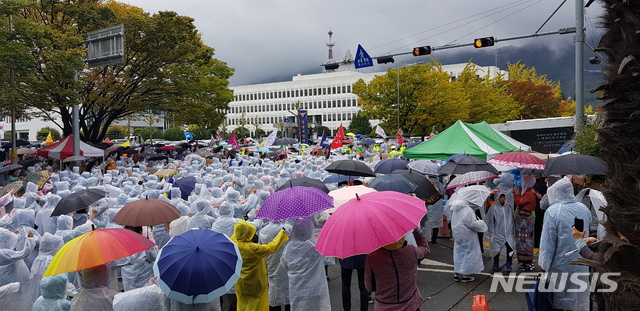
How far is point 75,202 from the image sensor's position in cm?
724

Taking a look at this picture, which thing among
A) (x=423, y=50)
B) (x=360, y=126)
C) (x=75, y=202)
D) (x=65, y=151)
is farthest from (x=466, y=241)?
(x=360, y=126)

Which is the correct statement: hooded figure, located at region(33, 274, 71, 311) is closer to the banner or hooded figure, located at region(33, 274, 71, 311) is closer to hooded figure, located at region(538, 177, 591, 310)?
hooded figure, located at region(538, 177, 591, 310)

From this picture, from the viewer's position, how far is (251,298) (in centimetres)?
556

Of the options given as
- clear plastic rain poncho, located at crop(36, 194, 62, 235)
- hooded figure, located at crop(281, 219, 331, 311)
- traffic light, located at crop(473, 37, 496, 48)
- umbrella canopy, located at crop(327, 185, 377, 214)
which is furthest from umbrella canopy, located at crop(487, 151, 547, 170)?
clear plastic rain poncho, located at crop(36, 194, 62, 235)

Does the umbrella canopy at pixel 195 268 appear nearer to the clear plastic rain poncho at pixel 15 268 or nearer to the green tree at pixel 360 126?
the clear plastic rain poncho at pixel 15 268

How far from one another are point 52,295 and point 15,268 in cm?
174

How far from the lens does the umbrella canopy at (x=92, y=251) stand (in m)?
4.09

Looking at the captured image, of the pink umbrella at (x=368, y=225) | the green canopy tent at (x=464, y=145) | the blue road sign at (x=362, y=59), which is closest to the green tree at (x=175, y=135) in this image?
the blue road sign at (x=362, y=59)

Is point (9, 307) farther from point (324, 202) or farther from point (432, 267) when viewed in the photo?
point (432, 267)

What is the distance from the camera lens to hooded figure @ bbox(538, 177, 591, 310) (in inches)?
209

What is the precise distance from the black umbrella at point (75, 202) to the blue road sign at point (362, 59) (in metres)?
13.2

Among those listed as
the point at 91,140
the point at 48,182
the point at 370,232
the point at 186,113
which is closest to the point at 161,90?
the point at 186,113

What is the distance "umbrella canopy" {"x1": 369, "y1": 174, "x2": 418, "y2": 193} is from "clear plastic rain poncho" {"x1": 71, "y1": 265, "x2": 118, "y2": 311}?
418cm

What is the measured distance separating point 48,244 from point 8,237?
1.56 feet
